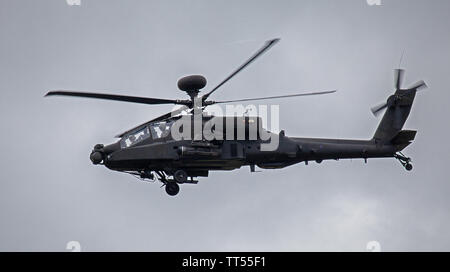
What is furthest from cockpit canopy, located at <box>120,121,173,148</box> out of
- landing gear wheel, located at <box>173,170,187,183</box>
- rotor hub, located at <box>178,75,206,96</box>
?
rotor hub, located at <box>178,75,206,96</box>

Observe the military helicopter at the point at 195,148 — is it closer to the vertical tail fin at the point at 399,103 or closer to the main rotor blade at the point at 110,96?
the main rotor blade at the point at 110,96

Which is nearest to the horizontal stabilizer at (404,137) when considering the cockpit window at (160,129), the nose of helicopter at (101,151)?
the cockpit window at (160,129)

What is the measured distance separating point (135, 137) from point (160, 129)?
113 cm

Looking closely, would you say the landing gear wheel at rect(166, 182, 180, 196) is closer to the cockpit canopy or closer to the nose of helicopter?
the cockpit canopy

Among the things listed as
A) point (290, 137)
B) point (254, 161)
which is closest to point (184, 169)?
point (254, 161)

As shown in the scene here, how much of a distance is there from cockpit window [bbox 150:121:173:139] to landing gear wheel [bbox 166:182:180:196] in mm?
2172

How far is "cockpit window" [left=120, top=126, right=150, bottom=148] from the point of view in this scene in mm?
28900

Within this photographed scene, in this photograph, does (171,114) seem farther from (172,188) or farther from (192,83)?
(172,188)

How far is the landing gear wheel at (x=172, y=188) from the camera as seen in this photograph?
29406 millimetres

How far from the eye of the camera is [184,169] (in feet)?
96.3

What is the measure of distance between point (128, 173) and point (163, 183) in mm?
1597
